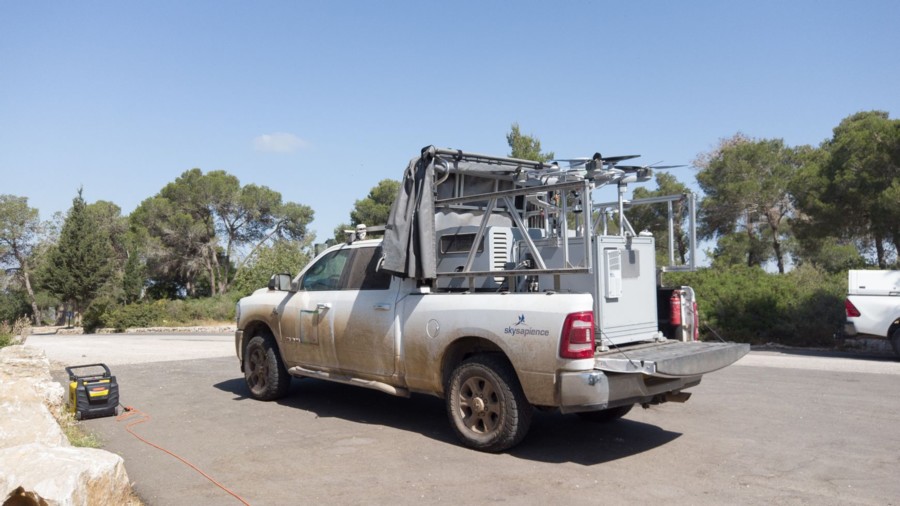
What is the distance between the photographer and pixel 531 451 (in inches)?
247

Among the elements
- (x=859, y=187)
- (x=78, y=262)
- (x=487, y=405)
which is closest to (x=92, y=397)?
(x=487, y=405)

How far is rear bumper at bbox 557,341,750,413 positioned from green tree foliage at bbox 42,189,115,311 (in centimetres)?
4174

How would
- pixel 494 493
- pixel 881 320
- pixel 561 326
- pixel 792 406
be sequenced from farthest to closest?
pixel 881 320 < pixel 792 406 < pixel 561 326 < pixel 494 493

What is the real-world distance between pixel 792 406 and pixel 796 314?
29.3ft

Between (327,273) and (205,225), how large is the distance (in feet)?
145

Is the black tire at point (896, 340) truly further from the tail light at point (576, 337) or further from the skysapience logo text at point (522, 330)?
the skysapience logo text at point (522, 330)

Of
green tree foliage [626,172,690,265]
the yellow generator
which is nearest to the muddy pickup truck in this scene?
the yellow generator

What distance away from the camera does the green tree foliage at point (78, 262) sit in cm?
4069

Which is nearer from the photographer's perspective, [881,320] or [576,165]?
[576,165]

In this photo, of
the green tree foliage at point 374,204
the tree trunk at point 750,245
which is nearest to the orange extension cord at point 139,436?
the tree trunk at point 750,245

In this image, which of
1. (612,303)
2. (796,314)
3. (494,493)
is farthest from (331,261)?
(796,314)

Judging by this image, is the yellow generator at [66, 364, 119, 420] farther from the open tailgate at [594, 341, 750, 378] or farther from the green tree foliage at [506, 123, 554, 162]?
the green tree foliage at [506, 123, 554, 162]

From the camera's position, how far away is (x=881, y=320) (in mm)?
13148

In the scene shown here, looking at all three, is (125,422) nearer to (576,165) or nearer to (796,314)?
(576,165)
